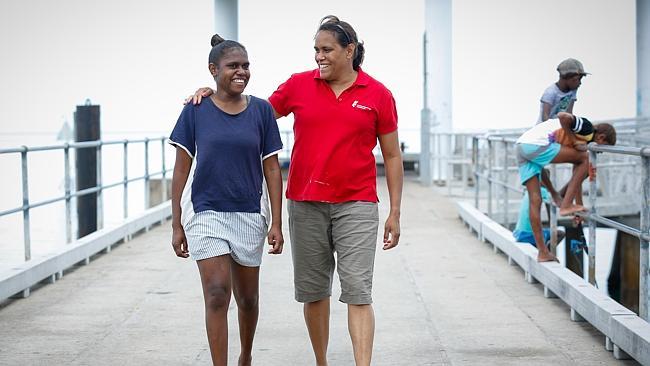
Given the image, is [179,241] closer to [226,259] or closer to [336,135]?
[226,259]

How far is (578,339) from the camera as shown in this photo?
7.12m

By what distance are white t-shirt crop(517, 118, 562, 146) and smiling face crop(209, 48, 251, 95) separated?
152 inches

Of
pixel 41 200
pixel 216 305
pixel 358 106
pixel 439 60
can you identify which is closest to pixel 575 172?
pixel 358 106

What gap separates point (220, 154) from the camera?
5.46 m

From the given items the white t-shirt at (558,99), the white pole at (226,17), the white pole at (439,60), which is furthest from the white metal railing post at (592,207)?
the white pole at (439,60)

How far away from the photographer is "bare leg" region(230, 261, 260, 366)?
5.70m

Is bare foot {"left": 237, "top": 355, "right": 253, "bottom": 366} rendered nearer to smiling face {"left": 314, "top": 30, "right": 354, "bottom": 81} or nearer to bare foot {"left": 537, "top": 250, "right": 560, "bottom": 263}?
smiling face {"left": 314, "top": 30, "right": 354, "bottom": 81}

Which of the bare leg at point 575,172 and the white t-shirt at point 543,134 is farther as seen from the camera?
the white t-shirt at point 543,134

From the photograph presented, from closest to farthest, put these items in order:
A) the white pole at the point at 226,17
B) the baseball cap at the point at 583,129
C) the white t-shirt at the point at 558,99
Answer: the baseball cap at the point at 583,129 → the white t-shirt at the point at 558,99 → the white pole at the point at 226,17

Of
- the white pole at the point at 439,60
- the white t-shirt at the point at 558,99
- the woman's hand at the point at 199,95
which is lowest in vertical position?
the woman's hand at the point at 199,95

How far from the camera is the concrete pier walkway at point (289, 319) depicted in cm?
670

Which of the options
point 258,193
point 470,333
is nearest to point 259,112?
point 258,193

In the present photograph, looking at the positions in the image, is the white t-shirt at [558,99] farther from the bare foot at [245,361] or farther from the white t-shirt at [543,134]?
the bare foot at [245,361]

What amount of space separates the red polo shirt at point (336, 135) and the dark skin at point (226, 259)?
185mm
